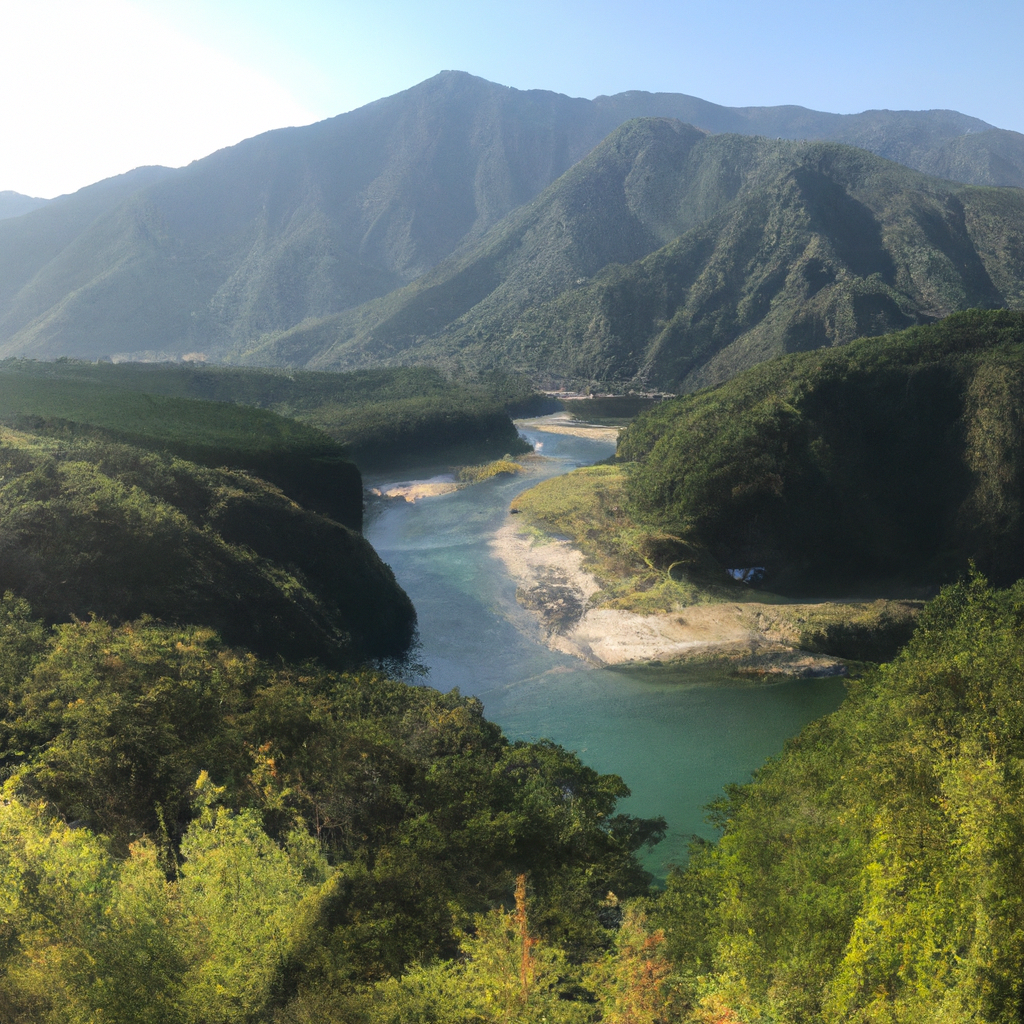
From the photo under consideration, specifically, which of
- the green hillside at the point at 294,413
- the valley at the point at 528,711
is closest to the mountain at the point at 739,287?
the green hillside at the point at 294,413

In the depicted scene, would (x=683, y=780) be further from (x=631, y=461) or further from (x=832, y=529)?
(x=631, y=461)

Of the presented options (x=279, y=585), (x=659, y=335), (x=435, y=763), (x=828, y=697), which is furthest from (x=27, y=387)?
(x=659, y=335)

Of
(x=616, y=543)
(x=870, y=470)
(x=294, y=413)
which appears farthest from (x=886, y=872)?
(x=294, y=413)

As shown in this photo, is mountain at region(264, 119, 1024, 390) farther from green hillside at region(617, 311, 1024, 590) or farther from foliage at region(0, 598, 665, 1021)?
foliage at region(0, 598, 665, 1021)

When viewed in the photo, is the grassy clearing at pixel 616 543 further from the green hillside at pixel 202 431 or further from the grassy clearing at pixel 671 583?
the green hillside at pixel 202 431

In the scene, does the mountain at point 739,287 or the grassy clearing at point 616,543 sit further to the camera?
the mountain at point 739,287

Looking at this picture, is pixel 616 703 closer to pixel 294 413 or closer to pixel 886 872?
pixel 886 872
